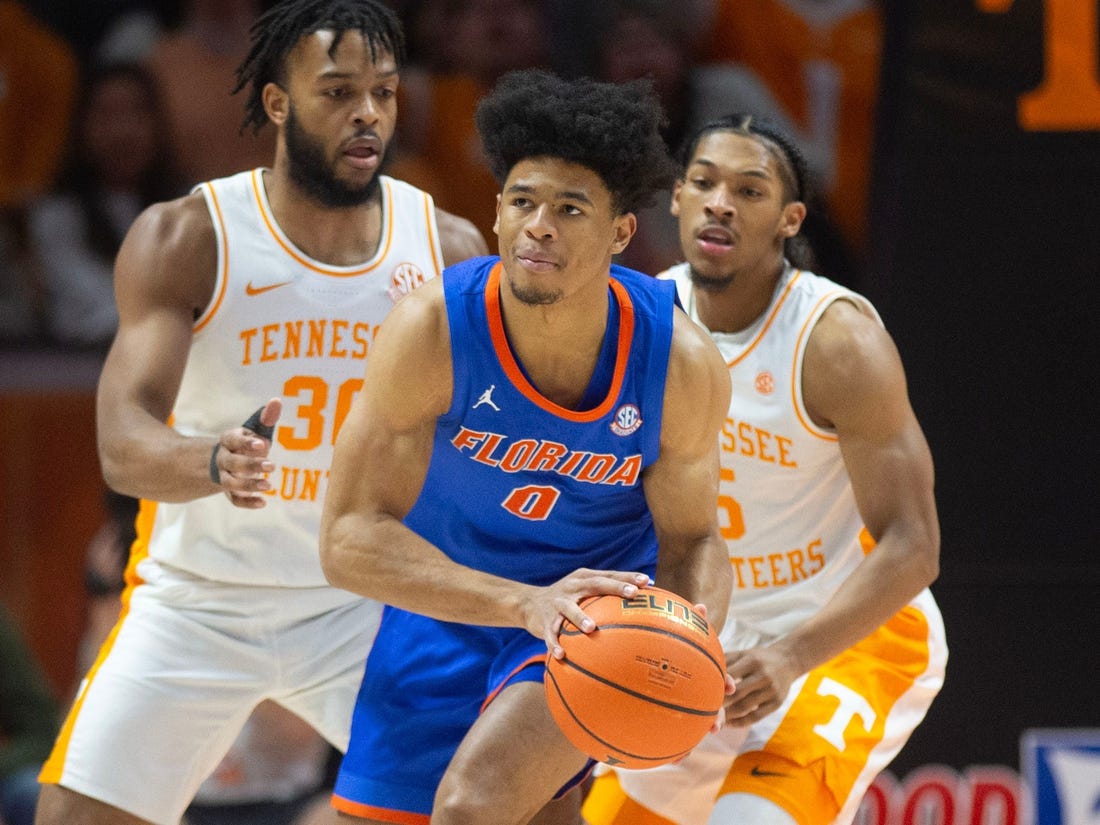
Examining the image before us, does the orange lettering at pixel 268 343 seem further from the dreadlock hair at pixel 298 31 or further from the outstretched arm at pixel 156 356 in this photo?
the dreadlock hair at pixel 298 31

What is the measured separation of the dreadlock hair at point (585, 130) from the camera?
335 centimetres

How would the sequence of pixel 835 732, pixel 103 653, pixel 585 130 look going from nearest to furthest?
1. pixel 585 130
2. pixel 835 732
3. pixel 103 653

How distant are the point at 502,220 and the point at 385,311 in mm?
969

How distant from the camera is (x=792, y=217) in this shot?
4.40 m

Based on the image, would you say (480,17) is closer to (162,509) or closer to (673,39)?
(673,39)

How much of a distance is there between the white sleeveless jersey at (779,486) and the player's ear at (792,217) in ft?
0.67

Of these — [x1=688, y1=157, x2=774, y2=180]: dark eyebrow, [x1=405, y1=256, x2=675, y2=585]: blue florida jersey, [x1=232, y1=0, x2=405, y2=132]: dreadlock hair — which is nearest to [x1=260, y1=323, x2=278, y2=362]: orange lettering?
[x1=232, y1=0, x2=405, y2=132]: dreadlock hair

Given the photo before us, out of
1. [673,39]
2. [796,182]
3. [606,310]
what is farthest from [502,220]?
[673,39]

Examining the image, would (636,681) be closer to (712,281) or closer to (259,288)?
(712,281)

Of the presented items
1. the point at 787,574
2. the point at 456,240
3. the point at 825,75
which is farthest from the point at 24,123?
the point at 787,574

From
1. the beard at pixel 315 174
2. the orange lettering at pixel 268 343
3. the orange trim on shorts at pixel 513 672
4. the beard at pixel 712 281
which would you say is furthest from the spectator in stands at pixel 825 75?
the orange trim on shorts at pixel 513 672

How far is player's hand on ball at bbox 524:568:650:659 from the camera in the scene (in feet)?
10.3

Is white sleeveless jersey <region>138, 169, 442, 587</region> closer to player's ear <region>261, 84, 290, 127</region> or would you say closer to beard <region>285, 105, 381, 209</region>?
beard <region>285, 105, 381, 209</region>

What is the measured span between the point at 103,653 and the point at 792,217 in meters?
2.11
